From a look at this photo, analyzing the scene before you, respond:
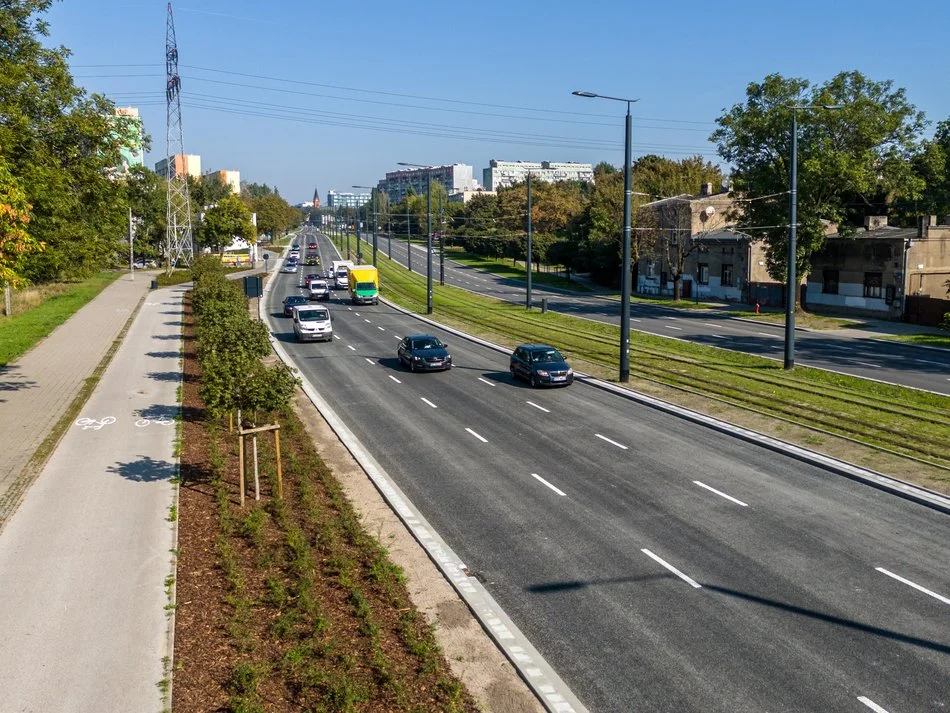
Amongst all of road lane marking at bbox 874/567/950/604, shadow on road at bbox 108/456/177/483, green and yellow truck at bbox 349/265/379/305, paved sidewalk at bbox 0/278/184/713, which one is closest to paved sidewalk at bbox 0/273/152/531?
paved sidewalk at bbox 0/278/184/713

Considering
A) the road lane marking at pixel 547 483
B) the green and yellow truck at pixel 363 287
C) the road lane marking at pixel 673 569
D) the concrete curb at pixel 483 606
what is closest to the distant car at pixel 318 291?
the green and yellow truck at pixel 363 287

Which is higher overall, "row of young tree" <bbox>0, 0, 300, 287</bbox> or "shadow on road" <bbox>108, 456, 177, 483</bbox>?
"row of young tree" <bbox>0, 0, 300, 287</bbox>

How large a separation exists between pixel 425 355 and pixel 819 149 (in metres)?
29.6

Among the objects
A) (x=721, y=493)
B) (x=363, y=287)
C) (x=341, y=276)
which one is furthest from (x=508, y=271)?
(x=721, y=493)

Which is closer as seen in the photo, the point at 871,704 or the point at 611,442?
the point at 871,704

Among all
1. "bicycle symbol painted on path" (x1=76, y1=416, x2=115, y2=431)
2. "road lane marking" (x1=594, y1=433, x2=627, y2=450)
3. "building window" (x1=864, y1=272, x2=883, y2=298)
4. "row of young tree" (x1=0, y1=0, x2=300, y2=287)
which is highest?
"row of young tree" (x1=0, y1=0, x2=300, y2=287)

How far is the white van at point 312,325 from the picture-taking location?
133 ft

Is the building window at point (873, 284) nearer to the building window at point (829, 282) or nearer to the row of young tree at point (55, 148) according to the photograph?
the building window at point (829, 282)

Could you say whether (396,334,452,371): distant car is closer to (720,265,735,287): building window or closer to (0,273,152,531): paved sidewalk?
(0,273,152,531): paved sidewalk

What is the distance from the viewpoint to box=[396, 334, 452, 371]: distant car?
31.8 m

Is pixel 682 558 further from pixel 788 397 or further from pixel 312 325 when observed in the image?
pixel 312 325

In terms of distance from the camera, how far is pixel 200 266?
5038 cm

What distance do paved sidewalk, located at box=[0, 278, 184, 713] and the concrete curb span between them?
4.06 meters

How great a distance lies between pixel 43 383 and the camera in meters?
28.7
